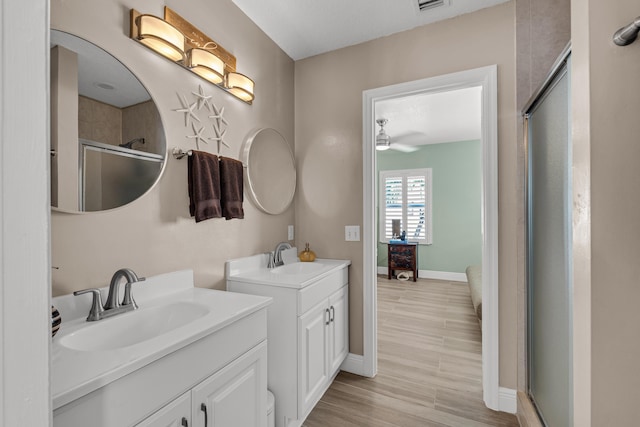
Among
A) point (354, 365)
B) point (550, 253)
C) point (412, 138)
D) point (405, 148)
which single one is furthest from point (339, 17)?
point (405, 148)

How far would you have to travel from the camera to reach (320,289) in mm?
1787

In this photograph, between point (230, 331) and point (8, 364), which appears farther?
point (230, 331)

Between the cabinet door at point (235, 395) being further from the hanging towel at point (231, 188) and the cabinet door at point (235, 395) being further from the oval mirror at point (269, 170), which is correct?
the oval mirror at point (269, 170)

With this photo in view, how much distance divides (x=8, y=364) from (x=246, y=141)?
169cm

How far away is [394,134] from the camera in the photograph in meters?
4.56

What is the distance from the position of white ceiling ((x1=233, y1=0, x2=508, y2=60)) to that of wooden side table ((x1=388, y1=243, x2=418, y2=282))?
11.8ft

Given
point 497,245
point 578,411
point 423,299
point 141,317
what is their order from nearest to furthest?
point 578,411 < point 141,317 < point 497,245 < point 423,299

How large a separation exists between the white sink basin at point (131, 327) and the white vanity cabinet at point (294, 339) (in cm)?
47

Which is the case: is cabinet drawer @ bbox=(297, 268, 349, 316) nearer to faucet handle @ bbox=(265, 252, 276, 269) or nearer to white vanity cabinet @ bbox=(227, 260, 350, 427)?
white vanity cabinet @ bbox=(227, 260, 350, 427)

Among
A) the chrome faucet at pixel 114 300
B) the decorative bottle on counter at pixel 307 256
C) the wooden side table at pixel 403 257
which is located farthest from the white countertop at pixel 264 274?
the wooden side table at pixel 403 257

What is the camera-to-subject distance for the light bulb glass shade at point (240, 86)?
1.74 meters

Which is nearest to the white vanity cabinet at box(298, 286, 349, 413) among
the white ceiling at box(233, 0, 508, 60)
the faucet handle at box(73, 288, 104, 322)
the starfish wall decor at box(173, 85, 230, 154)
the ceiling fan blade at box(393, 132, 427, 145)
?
the faucet handle at box(73, 288, 104, 322)

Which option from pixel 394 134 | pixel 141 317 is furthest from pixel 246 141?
pixel 394 134

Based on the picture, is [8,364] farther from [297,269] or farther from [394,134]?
[394,134]
